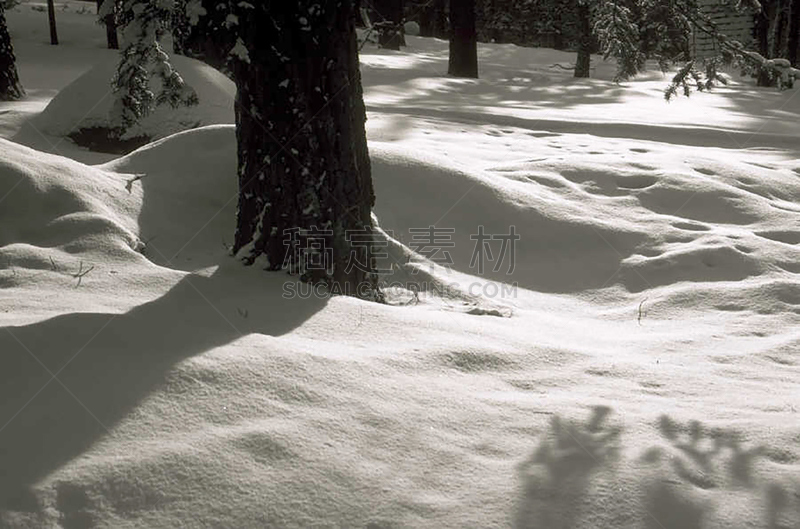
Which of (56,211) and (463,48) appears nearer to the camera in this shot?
(56,211)

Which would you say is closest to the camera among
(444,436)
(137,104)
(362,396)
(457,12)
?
(444,436)

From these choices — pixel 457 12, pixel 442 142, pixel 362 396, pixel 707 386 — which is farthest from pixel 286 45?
pixel 457 12

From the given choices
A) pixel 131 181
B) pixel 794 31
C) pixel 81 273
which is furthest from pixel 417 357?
pixel 794 31

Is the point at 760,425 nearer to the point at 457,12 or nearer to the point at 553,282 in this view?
the point at 553,282

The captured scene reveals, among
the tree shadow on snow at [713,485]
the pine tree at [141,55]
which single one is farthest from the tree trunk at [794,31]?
the tree shadow on snow at [713,485]

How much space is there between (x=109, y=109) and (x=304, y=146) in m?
4.21

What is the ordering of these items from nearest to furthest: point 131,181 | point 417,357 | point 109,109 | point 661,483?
point 661,483, point 417,357, point 131,181, point 109,109

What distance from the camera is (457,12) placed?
48.6 feet

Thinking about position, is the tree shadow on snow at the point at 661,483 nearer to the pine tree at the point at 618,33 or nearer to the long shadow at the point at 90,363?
the long shadow at the point at 90,363

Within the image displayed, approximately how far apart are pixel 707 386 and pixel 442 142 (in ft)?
16.6

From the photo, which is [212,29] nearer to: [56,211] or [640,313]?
[56,211]

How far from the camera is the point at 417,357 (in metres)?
2.85

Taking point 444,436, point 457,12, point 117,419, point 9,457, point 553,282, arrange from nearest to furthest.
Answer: point 9,457, point 117,419, point 444,436, point 553,282, point 457,12

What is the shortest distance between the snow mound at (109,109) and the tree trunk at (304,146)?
144 inches
